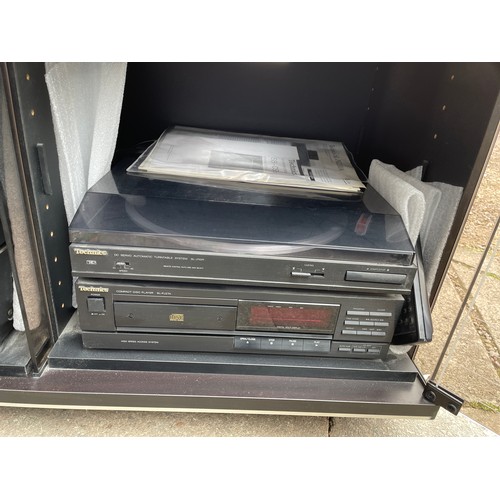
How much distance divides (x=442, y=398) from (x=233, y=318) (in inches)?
11.2

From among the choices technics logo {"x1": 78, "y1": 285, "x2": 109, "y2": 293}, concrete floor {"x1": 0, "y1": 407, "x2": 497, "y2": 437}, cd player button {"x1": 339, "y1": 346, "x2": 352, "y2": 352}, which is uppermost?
technics logo {"x1": 78, "y1": 285, "x2": 109, "y2": 293}

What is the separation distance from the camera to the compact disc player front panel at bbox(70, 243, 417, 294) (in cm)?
48

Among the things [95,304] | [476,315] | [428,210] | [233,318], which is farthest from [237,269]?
[476,315]

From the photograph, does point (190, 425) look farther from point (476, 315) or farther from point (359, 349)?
point (476, 315)

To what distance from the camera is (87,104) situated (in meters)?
0.57

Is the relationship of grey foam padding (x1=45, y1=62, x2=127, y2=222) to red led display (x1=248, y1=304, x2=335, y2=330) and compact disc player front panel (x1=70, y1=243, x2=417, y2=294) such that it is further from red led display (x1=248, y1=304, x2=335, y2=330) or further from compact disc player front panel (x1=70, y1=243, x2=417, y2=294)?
red led display (x1=248, y1=304, x2=335, y2=330)

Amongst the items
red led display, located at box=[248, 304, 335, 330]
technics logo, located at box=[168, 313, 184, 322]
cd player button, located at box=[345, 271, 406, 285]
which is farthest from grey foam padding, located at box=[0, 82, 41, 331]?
Answer: cd player button, located at box=[345, 271, 406, 285]

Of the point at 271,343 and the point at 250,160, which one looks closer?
A: the point at 271,343

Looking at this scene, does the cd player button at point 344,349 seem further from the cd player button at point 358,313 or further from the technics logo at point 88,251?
the technics logo at point 88,251

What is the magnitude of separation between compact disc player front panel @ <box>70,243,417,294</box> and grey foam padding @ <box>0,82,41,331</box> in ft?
0.20

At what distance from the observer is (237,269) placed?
494 mm

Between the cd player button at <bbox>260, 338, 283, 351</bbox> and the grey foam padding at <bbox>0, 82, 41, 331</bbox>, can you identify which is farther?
the cd player button at <bbox>260, 338, 283, 351</bbox>

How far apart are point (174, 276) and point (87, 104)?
27 centimetres

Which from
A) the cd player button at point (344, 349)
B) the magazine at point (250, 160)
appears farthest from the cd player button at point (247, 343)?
the magazine at point (250, 160)
